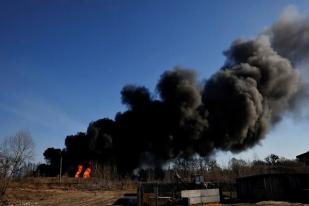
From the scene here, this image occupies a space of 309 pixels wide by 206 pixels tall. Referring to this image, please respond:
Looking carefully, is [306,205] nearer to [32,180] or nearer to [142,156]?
[142,156]

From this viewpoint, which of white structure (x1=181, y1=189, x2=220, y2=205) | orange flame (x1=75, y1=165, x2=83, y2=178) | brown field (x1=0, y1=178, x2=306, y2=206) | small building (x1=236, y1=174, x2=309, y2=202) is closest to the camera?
white structure (x1=181, y1=189, x2=220, y2=205)

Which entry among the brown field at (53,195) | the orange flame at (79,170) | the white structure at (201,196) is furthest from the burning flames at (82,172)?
the white structure at (201,196)

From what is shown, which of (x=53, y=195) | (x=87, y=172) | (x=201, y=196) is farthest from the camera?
(x=87, y=172)

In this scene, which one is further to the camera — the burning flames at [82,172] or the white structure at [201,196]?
the burning flames at [82,172]

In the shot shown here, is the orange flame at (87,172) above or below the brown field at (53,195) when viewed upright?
above

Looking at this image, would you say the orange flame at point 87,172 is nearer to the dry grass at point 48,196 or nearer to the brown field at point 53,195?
the brown field at point 53,195

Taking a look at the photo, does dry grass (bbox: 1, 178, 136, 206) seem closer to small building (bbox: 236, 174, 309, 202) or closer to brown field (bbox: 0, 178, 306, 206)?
brown field (bbox: 0, 178, 306, 206)

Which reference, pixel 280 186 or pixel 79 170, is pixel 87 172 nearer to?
pixel 79 170

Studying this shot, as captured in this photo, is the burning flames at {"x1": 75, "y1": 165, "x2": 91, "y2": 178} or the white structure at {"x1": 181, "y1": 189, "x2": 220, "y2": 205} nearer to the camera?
the white structure at {"x1": 181, "y1": 189, "x2": 220, "y2": 205}

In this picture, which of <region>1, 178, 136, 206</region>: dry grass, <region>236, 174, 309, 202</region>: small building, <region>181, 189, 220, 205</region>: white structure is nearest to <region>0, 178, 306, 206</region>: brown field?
<region>1, 178, 136, 206</region>: dry grass

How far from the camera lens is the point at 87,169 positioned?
182 ft

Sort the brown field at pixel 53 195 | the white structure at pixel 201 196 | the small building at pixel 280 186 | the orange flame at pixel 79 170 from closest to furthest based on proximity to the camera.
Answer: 1. the white structure at pixel 201 196
2. the small building at pixel 280 186
3. the brown field at pixel 53 195
4. the orange flame at pixel 79 170

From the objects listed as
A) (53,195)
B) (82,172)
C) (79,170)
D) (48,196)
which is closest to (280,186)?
(53,195)

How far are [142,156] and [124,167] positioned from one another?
5.42m
